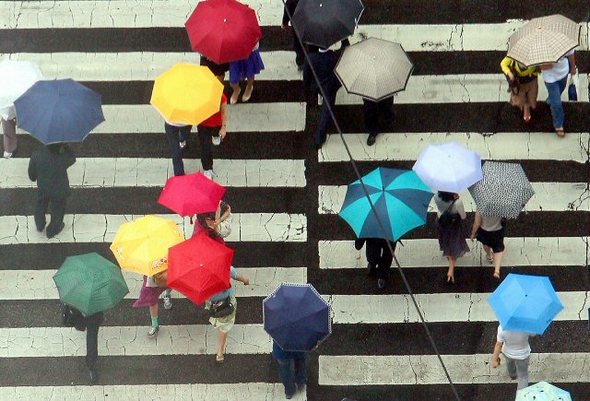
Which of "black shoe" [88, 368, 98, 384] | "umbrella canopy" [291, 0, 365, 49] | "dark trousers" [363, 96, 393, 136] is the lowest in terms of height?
"black shoe" [88, 368, 98, 384]

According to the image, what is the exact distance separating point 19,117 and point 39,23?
3163 millimetres

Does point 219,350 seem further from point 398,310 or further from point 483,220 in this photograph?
point 483,220

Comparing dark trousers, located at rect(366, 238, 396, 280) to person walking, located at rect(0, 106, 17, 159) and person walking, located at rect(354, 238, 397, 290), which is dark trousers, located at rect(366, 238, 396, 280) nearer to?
person walking, located at rect(354, 238, 397, 290)

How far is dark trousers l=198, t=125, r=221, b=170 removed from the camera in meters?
15.2

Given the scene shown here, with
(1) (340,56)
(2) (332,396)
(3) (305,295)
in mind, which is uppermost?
(1) (340,56)

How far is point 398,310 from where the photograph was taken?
48.8 ft

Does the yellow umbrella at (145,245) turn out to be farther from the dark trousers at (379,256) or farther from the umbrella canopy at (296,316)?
the dark trousers at (379,256)

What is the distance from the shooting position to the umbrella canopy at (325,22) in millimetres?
14820

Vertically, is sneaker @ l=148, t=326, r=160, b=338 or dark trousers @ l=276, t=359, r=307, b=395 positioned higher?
dark trousers @ l=276, t=359, r=307, b=395

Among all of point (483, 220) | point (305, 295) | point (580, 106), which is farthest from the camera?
point (580, 106)

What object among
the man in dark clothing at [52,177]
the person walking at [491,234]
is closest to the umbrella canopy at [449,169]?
the person walking at [491,234]

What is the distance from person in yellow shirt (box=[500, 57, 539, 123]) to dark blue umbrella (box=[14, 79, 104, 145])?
5104mm

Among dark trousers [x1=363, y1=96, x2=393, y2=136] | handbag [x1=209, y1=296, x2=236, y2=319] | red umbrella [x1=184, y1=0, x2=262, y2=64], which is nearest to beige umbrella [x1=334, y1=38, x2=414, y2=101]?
dark trousers [x1=363, y1=96, x2=393, y2=136]

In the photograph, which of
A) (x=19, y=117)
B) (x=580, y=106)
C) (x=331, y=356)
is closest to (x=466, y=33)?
(x=580, y=106)
